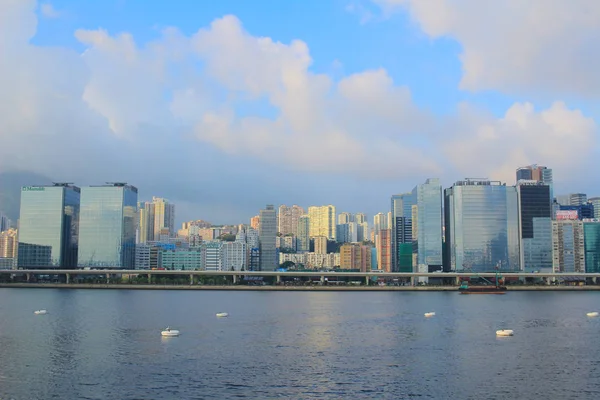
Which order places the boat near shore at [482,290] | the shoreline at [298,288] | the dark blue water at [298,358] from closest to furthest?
the dark blue water at [298,358]
the boat near shore at [482,290]
the shoreline at [298,288]

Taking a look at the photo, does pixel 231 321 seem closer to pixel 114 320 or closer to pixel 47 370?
pixel 114 320

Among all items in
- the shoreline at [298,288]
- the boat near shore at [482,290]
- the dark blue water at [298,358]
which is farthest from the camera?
the shoreline at [298,288]

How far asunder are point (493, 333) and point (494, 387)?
25700 millimetres

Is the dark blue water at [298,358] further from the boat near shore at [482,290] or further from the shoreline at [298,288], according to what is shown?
the shoreline at [298,288]

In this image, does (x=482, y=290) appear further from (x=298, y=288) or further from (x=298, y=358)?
(x=298, y=358)

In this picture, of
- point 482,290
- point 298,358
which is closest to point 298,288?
point 482,290

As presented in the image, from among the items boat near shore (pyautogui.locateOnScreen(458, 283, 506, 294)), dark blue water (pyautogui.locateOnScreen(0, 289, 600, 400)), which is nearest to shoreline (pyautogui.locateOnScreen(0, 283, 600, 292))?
boat near shore (pyautogui.locateOnScreen(458, 283, 506, 294))

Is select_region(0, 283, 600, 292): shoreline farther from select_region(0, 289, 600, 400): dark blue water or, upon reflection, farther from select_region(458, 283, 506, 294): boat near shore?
select_region(0, 289, 600, 400): dark blue water

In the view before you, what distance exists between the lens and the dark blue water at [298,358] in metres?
36.0

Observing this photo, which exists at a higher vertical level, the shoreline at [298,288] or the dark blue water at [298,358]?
the dark blue water at [298,358]

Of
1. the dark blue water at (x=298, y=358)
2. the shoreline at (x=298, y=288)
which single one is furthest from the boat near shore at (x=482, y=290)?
the dark blue water at (x=298, y=358)

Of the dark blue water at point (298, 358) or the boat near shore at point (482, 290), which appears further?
the boat near shore at point (482, 290)

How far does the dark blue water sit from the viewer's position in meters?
36.0

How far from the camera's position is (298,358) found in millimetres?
46250
